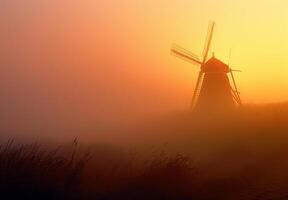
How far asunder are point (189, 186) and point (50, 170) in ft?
11.4

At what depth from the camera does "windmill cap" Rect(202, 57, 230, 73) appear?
48.8 m

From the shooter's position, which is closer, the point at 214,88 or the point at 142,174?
the point at 142,174

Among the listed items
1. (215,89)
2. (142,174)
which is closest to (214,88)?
(215,89)

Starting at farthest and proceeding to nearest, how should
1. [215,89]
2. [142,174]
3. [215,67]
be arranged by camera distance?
[215,67], [215,89], [142,174]

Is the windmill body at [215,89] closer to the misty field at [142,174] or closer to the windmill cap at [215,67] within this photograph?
the windmill cap at [215,67]

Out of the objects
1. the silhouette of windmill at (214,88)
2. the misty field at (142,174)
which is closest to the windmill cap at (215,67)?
the silhouette of windmill at (214,88)

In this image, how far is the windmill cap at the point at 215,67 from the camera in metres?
48.8

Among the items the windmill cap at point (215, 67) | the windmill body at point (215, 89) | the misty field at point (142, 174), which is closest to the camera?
the misty field at point (142, 174)

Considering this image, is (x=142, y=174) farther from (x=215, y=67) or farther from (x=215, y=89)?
(x=215, y=67)

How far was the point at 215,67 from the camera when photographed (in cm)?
4906

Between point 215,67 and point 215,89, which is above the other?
point 215,67

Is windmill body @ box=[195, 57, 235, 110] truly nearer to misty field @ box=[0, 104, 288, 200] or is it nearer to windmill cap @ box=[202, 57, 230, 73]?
windmill cap @ box=[202, 57, 230, 73]

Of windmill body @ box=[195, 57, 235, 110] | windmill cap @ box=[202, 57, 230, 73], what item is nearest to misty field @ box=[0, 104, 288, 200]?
windmill body @ box=[195, 57, 235, 110]

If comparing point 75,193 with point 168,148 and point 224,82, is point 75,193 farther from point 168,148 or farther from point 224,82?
point 224,82
